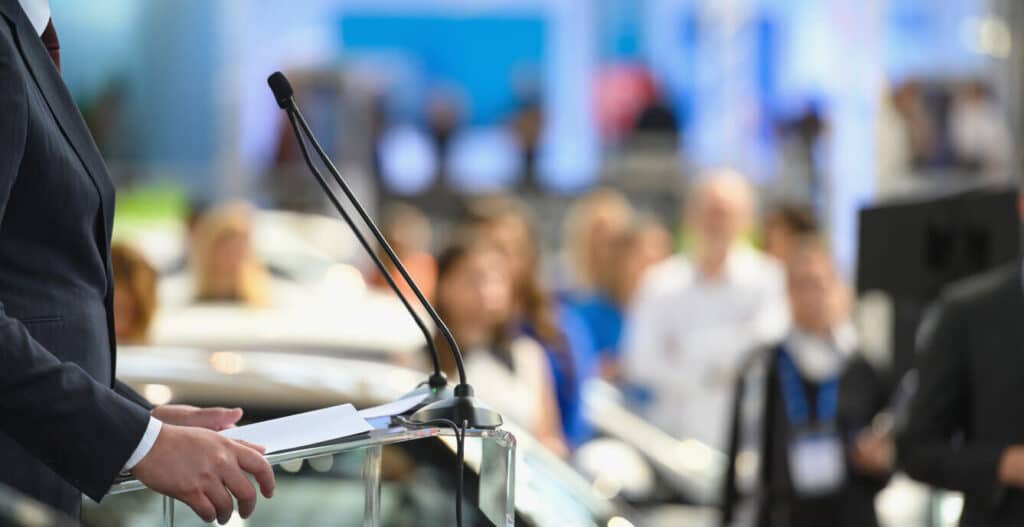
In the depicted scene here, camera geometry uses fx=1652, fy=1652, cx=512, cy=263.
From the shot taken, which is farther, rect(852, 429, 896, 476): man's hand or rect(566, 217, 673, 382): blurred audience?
rect(566, 217, 673, 382): blurred audience

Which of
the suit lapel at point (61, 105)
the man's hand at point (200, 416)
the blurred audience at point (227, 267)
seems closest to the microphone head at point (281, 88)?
the suit lapel at point (61, 105)

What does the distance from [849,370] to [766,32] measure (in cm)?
961

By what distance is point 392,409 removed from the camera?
213 cm

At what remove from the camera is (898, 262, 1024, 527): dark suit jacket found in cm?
353

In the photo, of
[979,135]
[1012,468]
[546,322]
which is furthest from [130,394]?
[979,135]

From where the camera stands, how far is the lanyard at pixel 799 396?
210 inches

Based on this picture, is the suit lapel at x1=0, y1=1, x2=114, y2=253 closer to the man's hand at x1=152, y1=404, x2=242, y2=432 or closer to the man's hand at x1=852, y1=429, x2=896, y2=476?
the man's hand at x1=152, y1=404, x2=242, y2=432

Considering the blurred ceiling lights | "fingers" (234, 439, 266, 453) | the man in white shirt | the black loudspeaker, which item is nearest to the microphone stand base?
"fingers" (234, 439, 266, 453)

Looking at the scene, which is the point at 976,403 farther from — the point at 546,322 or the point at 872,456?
the point at 546,322

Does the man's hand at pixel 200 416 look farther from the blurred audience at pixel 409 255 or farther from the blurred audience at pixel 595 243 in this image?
the blurred audience at pixel 595 243

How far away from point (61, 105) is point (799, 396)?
3.72 metres

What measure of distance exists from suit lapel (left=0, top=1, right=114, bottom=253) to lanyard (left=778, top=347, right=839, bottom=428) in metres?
3.51

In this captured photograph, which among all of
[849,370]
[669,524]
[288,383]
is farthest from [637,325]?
[288,383]

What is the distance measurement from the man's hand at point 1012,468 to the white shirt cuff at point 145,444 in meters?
2.08
